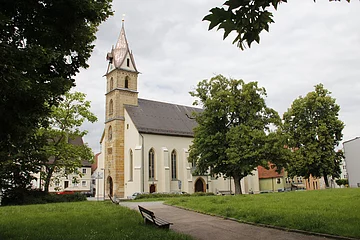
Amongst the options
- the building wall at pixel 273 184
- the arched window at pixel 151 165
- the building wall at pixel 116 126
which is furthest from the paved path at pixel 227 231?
the building wall at pixel 273 184

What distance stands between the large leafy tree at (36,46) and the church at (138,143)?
31.2 metres

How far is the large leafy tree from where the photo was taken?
24.7ft

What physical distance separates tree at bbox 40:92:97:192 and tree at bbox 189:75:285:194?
10663mm

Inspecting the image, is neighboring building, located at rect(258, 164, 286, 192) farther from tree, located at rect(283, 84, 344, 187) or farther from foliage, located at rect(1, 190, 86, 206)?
foliage, located at rect(1, 190, 86, 206)

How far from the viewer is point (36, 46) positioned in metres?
7.45

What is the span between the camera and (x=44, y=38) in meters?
8.45

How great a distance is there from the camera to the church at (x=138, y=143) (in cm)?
4059

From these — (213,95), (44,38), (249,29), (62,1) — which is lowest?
(249,29)

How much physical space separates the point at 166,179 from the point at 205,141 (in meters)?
13.0

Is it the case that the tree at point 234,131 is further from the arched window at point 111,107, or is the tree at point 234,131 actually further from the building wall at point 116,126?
the arched window at point 111,107

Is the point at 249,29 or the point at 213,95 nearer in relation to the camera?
the point at 249,29

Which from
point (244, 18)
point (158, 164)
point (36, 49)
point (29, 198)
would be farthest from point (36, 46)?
point (158, 164)

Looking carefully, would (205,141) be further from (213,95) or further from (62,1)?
(62,1)

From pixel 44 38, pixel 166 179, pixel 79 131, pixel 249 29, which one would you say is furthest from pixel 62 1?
pixel 166 179
